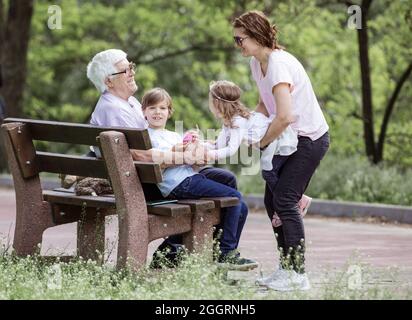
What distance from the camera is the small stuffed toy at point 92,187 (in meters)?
7.77

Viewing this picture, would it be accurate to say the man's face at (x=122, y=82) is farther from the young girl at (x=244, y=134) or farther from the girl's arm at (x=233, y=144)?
the girl's arm at (x=233, y=144)

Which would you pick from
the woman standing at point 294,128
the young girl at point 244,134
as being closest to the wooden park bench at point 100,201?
the young girl at point 244,134

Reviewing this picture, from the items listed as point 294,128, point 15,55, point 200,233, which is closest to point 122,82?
point 200,233

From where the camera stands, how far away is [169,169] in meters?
7.47

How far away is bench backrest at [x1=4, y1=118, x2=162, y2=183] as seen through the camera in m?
7.11

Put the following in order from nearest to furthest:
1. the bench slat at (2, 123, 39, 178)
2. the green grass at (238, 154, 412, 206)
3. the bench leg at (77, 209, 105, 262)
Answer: the bench slat at (2, 123, 39, 178)
the bench leg at (77, 209, 105, 262)
the green grass at (238, 154, 412, 206)

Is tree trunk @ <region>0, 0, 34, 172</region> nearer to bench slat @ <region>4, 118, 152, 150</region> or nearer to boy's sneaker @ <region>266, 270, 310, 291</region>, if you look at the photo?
bench slat @ <region>4, 118, 152, 150</region>

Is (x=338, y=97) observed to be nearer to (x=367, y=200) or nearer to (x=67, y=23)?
(x=67, y=23)

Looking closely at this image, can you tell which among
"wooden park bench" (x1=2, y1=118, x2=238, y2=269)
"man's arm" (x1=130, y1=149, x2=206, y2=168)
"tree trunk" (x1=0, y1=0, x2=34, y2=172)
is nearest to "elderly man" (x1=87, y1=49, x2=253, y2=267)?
"man's arm" (x1=130, y1=149, x2=206, y2=168)

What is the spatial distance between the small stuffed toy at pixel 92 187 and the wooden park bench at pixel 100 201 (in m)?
0.07

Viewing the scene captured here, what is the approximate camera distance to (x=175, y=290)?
251 inches

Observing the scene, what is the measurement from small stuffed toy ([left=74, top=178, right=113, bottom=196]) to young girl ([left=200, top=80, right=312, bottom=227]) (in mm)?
905

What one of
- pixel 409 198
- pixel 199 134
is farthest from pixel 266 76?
pixel 409 198

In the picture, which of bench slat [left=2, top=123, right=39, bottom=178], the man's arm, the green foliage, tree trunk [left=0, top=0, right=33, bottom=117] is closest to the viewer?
the man's arm
